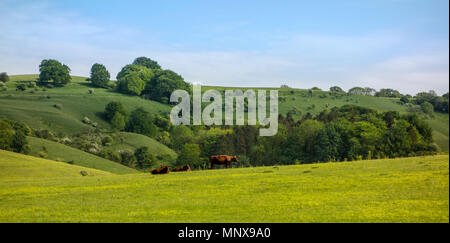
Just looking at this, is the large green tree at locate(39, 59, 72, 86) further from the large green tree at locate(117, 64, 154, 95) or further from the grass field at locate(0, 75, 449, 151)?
the large green tree at locate(117, 64, 154, 95)

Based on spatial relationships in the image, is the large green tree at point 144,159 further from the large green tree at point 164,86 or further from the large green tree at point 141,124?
the large green tree at point 164,86

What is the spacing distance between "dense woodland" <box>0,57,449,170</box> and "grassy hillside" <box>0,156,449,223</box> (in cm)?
2001

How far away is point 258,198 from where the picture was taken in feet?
65.1

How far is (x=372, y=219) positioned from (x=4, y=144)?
73.5 m

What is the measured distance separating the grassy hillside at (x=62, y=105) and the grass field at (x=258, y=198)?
291 ft

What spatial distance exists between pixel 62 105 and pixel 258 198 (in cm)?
12269

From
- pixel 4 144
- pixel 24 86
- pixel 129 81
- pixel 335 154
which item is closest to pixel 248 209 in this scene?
pixel 335 154

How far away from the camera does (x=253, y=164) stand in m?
93.1

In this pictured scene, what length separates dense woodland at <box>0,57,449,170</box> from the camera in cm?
7094

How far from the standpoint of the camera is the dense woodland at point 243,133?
70938 millimetres

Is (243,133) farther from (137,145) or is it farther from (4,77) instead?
(4,77)

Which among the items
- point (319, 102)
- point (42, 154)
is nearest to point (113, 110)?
point (42, 154)

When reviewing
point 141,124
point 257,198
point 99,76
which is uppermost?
point 99,76

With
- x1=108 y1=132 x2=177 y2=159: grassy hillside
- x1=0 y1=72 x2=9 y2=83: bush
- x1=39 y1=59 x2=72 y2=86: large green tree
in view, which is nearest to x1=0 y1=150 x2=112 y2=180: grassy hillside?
x1=108 y1=132 x2=177 y2=159: grassy hillside
